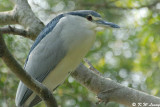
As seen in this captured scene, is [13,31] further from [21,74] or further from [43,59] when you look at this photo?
[21,74]

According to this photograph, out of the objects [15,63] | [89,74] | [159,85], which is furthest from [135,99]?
[159,85]

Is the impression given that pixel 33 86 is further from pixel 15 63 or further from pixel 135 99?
pixel 135 99

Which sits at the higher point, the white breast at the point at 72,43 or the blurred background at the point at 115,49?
the white breast at the point at 72,43

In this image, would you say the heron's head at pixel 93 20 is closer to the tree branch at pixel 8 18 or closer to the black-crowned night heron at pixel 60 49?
the black-crowned night heron at pixel 60 49

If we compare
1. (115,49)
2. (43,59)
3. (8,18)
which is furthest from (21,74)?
(115,49)

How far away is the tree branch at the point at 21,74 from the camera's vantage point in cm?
225

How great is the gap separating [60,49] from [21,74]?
3.11ft

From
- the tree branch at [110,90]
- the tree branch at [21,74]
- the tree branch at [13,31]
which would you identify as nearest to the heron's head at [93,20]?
the tree branch at [110,90]

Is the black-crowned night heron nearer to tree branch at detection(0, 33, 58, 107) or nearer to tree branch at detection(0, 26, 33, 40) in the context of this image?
tree branch at detection(0, 26, 33, 40)

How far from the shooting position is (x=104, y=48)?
20.3ft

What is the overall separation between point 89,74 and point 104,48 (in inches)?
102

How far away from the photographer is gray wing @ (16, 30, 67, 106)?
129 inches

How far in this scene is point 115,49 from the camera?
6.39m

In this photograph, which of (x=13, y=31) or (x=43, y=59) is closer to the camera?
(x=43, y=59)
